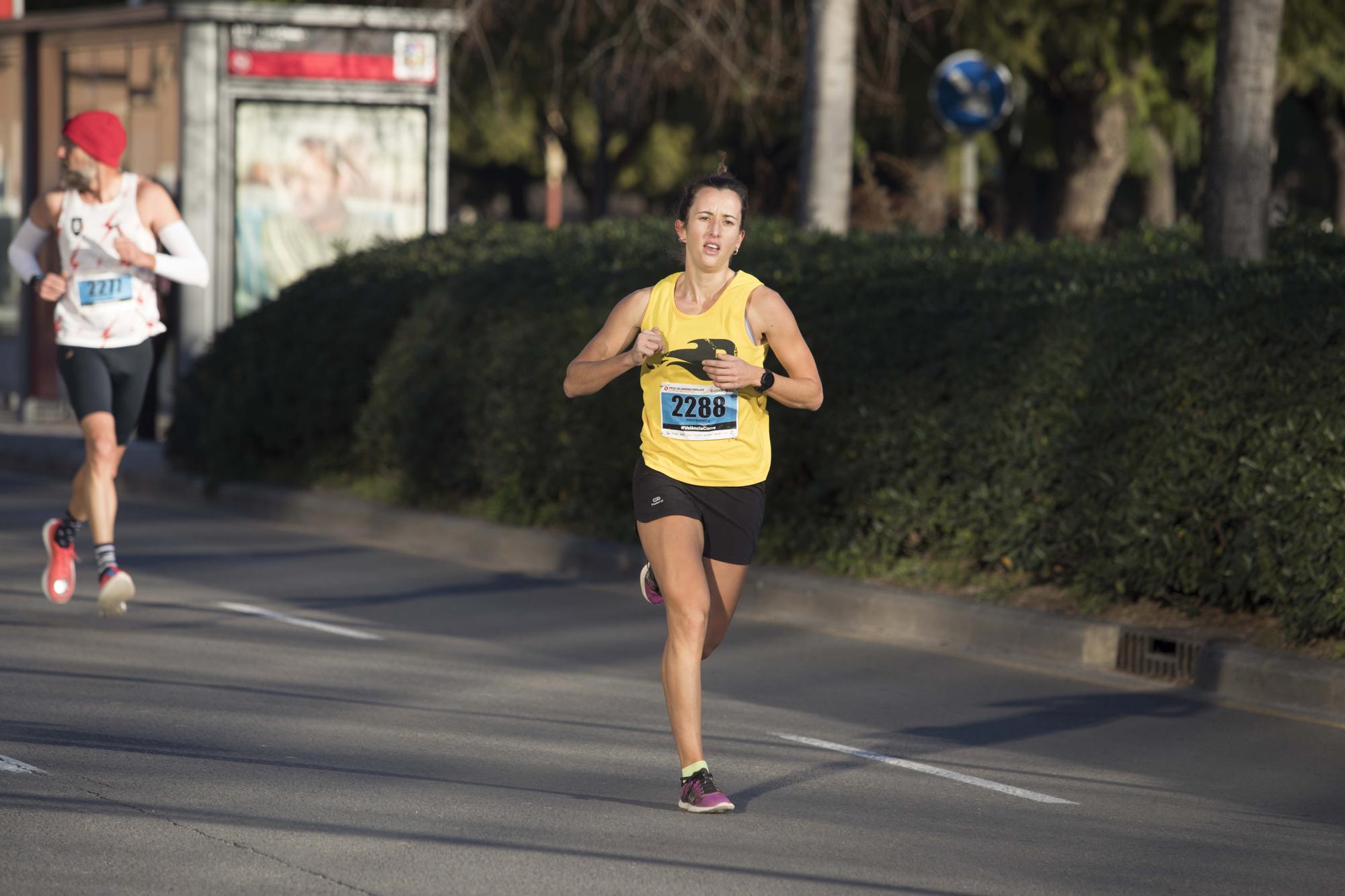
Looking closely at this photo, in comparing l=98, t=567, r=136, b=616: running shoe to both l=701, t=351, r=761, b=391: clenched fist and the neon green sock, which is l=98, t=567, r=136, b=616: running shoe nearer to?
the neon green sock

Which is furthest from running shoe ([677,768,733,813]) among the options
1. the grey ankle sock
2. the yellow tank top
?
the grey ankle sock

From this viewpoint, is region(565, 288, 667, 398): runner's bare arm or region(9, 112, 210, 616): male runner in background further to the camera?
region(9, 112, 210, 616): male runner in background

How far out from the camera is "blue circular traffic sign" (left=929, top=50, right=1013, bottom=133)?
17.1m

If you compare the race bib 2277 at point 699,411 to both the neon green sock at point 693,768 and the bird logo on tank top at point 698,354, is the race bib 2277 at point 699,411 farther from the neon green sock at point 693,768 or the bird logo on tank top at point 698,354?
the neon green sock at point 693,768

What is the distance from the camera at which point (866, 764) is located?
709cm

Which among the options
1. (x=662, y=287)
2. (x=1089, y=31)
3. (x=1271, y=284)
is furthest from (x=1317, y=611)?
(x=1089, y=31)

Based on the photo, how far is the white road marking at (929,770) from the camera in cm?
670

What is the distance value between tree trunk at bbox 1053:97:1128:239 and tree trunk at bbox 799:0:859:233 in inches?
471

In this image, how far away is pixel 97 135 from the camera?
9062 mm

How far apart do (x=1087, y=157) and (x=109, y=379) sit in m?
19.0

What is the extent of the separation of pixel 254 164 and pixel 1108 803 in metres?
12.6

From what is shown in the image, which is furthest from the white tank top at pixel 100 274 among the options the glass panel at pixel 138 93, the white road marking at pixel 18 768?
the glass panel at pixel 138 93

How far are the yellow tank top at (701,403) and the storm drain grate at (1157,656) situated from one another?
328 cm

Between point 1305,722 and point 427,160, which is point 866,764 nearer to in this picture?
point 1305,722
